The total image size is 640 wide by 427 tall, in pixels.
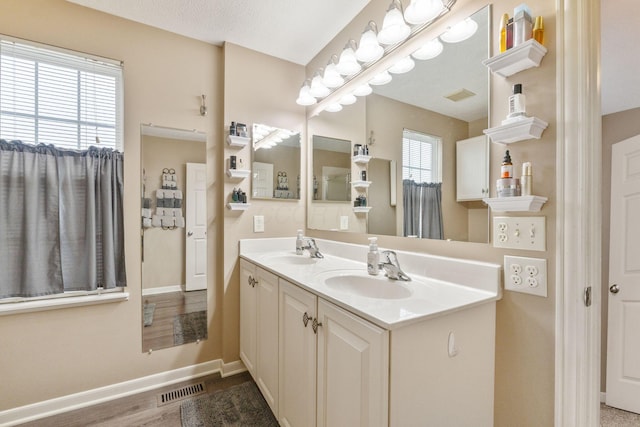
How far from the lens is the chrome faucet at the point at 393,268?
1.30 metres

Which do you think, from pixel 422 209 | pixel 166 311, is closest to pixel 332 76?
pixel 422 209

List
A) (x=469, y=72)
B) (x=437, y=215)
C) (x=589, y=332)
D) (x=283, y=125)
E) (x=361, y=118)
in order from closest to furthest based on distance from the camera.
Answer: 1. (x=589, y=332)
2. (x=469, y=72)
3. (x=437, y=215)
4. (x=361, y=118)
5. (x=283, y=125)

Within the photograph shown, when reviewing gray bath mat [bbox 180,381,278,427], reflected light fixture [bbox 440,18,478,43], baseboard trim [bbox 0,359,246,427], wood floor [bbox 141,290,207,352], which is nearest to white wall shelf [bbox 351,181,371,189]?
reflected light fixture [bbox 440,18,478,43]

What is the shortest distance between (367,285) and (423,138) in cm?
80

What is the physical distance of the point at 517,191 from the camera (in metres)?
0.99

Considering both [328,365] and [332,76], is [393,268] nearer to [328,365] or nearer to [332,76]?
[328,365]

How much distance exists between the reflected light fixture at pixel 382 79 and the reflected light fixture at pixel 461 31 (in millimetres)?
365

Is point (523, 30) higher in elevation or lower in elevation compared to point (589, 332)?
higher

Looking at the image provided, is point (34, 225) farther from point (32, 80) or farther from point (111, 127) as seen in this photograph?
point (32, 80)

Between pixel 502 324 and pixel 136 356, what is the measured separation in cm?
218

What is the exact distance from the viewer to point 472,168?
3.94 feet

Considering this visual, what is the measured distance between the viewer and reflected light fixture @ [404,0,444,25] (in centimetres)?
124

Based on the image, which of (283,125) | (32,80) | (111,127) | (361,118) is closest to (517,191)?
(361,118)

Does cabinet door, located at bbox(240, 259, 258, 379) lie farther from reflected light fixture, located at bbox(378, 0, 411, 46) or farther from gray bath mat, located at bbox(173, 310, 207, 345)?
reflected light fixture, located at bbox(378, 0, 411, 46)
